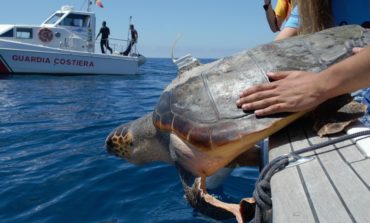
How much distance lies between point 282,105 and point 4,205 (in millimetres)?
2917

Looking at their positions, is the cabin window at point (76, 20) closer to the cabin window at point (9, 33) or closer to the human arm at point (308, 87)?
the cabin window at point (9, 33)

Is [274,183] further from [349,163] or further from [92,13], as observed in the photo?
[92,13]

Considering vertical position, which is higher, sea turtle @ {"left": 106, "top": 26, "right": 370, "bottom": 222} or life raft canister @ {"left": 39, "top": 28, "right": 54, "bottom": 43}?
sea turtle @ {"left": 106, "top": 26, "right": 370, "bottom": 222}

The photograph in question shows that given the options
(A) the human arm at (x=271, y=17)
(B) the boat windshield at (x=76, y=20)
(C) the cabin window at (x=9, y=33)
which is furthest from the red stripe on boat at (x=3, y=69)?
(A) the human arm at (x=271, y=17)

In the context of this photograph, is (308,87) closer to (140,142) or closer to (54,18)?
(140,142)

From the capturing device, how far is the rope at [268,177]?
5.39 ft

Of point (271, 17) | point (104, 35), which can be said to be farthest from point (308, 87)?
point (104, 35)

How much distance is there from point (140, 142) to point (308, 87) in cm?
184

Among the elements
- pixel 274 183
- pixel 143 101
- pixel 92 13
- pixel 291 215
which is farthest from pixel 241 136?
pixel 92 13

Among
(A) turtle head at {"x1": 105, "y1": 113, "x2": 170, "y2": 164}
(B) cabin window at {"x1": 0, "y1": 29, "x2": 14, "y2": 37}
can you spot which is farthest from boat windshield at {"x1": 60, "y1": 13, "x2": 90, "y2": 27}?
(A) turtle head at {"x1": 105, "y1": 113, "x2": 170, "y2": 164}

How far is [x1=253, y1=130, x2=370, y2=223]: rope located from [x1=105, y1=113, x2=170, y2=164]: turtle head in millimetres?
1348

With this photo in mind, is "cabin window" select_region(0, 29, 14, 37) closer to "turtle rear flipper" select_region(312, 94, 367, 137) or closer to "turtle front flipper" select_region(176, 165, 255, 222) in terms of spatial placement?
"turtle front flipper" select_region(176, 165, 255, 222)

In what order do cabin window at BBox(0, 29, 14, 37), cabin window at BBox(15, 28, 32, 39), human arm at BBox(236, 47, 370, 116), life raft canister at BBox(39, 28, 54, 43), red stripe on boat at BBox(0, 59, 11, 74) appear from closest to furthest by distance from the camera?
human arm at BBox(236, 47, 370, 116) → red stripe on boat at BBox(0, 59, 11, 74) → cabin window at BBox(0, 29, 14, 37) → cabin window at BBox(15, 28, 32, 39) → life raft canister at BBox(39, 28, 54, 43)

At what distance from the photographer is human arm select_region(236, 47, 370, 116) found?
185cm
